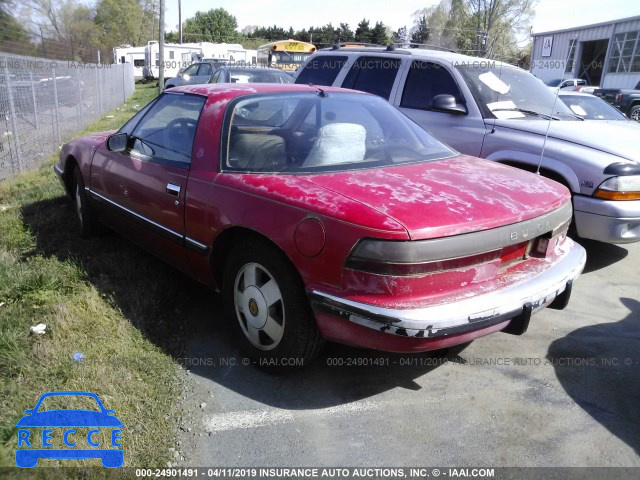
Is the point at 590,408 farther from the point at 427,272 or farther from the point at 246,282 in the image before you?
the point at 246,282

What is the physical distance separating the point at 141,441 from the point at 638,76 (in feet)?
110

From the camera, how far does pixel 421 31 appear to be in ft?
204

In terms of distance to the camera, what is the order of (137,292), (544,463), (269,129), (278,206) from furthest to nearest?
(137,292) < (269,129) < (278,206) < (544,463)

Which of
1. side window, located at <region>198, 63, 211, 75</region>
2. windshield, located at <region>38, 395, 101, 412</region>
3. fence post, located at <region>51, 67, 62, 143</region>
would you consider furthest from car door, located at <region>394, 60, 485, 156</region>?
side window, located at <region>198, 63, 211, 75</region>

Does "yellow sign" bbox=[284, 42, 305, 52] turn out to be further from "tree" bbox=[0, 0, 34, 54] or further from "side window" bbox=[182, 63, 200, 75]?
"tree" bbox=[0, 0, 34, 54]

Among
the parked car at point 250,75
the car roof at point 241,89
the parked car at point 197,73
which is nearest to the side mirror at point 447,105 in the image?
the car roof at point 241,89

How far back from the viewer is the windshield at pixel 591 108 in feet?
26.8

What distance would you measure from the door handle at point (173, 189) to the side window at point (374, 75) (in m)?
3.46

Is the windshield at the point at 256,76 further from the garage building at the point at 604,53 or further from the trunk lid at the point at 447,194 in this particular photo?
the garage building at the point at 604,53

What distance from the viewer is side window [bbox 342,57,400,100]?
616 cm

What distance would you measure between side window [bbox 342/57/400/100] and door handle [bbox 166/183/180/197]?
11.3ft

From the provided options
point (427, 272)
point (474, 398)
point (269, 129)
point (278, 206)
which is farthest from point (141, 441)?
point (269, 129)

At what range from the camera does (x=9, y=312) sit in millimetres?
3525

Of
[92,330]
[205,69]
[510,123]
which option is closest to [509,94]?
[510,123]
